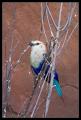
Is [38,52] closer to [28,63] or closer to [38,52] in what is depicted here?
[38,52]

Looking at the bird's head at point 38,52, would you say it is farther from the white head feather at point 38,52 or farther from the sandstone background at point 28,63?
the sandstone background at point 28,63

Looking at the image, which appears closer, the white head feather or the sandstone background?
the white head feather

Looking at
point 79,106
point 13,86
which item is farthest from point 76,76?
point 13,86

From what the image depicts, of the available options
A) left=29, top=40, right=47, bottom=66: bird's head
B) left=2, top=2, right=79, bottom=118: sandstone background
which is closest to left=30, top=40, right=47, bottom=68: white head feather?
left=29, top=40, right=47, bottom=66: bird's head

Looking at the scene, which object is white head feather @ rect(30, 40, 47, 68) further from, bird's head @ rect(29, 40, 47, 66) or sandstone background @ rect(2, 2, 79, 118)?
sandstone background @ rect(2, 2, 79, 118)

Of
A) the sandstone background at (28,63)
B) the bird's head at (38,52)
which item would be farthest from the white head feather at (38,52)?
the sandstone background at (28,63)

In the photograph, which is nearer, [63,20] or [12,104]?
[12,104]

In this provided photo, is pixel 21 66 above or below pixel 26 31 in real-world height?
below

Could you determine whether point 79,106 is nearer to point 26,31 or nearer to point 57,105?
point 57,105

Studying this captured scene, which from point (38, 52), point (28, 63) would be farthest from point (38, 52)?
point (28, 63)

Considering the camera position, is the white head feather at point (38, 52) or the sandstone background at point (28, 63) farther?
the sandstone background at point (28, 63)

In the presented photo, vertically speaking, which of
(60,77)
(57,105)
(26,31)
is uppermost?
(26,31)
